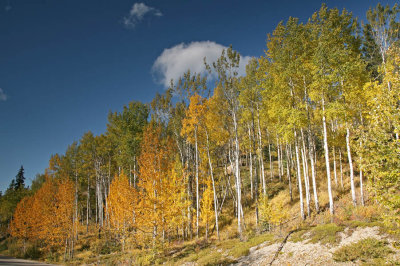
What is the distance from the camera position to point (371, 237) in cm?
926

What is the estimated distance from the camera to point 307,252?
9.91 m

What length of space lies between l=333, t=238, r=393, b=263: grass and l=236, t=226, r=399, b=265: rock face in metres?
0.28

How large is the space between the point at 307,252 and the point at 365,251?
2.35 meters

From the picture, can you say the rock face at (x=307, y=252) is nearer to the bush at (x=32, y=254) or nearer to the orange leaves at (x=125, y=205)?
the orange leaves at (x=125, y=205)

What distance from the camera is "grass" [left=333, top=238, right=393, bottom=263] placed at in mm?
7906

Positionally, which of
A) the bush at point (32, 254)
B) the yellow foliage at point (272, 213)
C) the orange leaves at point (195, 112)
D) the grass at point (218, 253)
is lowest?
the bush at point (32, 254)

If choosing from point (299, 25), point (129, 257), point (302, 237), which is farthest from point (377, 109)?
point (129, 257)

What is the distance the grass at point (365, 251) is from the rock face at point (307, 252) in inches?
10.9

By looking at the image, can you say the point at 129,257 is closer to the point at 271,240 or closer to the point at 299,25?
the point at 271,240

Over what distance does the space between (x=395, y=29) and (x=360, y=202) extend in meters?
14.9

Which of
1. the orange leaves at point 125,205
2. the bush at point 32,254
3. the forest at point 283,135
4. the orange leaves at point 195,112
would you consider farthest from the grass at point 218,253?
the bush at point 32,254

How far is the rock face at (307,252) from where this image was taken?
9.12 m

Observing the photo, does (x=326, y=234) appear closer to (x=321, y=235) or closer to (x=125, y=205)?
(x=321, y=235)

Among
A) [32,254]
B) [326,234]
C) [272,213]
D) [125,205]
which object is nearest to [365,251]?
[326,234]
